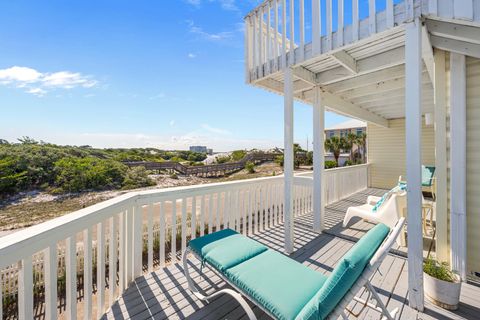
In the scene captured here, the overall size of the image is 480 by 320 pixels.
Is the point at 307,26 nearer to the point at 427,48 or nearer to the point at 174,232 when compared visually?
the point at 427,48

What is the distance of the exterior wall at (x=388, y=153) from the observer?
7758 mm

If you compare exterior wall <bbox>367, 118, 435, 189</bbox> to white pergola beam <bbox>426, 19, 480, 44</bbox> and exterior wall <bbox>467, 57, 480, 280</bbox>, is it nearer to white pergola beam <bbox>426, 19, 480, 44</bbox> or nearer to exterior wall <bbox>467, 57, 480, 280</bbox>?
exterior wall <bbox>467, 57, 480, 280</bbox>

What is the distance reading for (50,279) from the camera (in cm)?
137

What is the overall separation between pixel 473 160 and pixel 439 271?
51.2 inches

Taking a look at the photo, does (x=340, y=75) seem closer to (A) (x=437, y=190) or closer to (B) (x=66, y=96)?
(A) (x=437, y=190)

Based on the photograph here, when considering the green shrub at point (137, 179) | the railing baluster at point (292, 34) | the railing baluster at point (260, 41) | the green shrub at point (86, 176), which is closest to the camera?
the railing baluster at point (292, 34)

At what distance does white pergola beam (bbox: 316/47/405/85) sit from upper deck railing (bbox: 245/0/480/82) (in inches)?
8.9

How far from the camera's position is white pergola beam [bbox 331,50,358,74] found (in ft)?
8.91

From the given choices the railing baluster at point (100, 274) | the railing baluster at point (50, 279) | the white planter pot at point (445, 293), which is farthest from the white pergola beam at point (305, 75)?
Answer: the railing baluster at point (50, 279)

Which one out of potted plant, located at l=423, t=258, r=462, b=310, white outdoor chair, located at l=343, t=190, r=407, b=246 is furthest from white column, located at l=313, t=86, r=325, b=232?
potted plant, located at l=423, t=258, r=462, b=310

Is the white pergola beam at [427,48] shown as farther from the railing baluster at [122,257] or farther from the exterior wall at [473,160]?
the railing baluster at [122,257]

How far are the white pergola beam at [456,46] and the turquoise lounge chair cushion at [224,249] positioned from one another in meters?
2.97

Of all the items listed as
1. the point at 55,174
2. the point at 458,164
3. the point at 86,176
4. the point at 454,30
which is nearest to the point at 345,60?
the point at 454,30

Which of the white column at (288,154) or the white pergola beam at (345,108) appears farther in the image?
the white pergola beam at (345,108)
